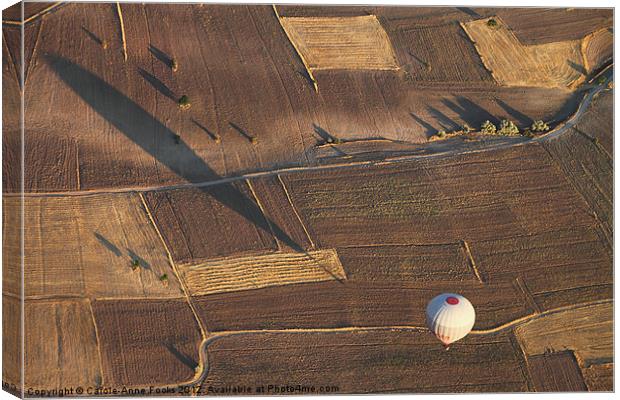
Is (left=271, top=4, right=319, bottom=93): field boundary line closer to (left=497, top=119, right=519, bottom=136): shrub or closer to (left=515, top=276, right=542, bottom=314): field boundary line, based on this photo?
(left=497, top=119, right=519, bottom=136): shrub

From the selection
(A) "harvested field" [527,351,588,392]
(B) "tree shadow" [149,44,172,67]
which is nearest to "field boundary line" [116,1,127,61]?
(B) "tree shadow" [149,44,172,67]

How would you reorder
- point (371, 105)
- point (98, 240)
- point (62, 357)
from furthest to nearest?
point (371, 105)
point (98, 240)
point (62, 357)

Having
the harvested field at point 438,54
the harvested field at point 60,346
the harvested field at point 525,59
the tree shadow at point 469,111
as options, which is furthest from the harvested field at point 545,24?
Result: the harvested field at point 60,346

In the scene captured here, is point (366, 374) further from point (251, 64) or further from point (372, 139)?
point (251, 64)

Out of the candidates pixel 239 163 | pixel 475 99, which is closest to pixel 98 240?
pixel 239 163

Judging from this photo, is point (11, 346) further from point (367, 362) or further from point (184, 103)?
point (367, 362)

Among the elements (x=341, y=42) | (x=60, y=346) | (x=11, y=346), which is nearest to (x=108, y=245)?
(x=60, y=346)
